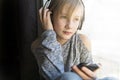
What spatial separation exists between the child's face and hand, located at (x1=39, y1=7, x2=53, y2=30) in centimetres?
2

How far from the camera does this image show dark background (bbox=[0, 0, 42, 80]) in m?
1.11

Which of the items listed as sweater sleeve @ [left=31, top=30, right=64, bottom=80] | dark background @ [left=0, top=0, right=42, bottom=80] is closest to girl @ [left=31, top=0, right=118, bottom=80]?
sweater sleeve @ [left=31, top=30, right=64, bottom=80]

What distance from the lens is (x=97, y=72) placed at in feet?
3.13

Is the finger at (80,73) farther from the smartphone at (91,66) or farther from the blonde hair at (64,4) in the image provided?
the blonde hair at (64,4)

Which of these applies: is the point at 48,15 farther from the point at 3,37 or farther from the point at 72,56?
the point at 3,37

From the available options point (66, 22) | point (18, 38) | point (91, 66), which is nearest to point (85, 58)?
point (91, 66)

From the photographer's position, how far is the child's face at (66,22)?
37.7 inches

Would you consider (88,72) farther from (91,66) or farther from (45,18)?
(45,18)

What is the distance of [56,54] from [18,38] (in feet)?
0.82

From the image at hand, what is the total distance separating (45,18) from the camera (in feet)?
3.23

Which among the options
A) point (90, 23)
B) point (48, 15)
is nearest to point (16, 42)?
point (48, 15)

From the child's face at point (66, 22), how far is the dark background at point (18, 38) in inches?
5.4

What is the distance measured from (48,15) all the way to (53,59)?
0.50ft

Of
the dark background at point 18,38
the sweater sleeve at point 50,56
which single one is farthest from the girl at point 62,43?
the dark background at point 18,38
